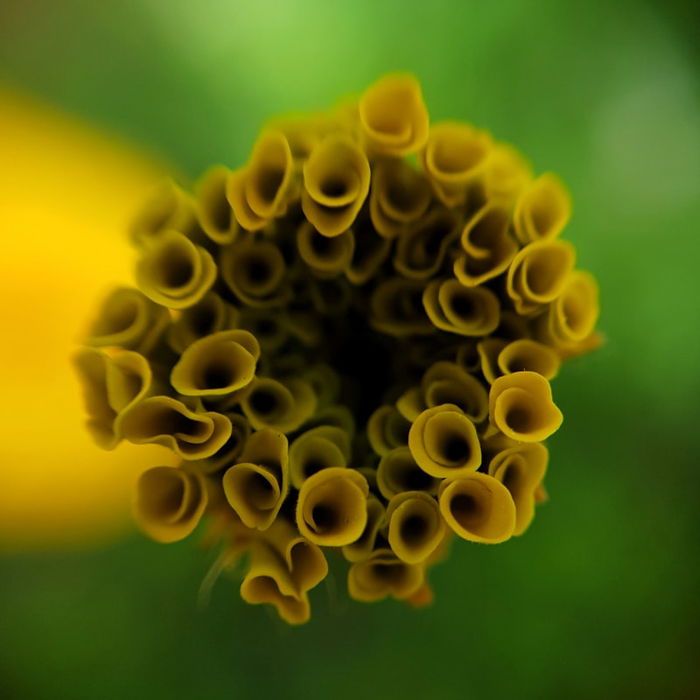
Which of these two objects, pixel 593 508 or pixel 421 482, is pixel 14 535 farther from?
pixel 593 508

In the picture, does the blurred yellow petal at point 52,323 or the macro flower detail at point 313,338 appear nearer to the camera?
the macro flower detail at point 313,338

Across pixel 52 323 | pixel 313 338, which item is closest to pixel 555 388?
pixel 313 338

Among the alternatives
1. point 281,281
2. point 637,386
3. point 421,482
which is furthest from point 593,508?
point 281,281

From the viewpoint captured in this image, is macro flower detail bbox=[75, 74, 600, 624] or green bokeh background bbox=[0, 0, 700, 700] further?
green bokeh background bbox=[0, 0, 700, 700]

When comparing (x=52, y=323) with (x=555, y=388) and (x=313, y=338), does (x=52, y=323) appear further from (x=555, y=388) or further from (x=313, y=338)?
(x=555, y=388)
